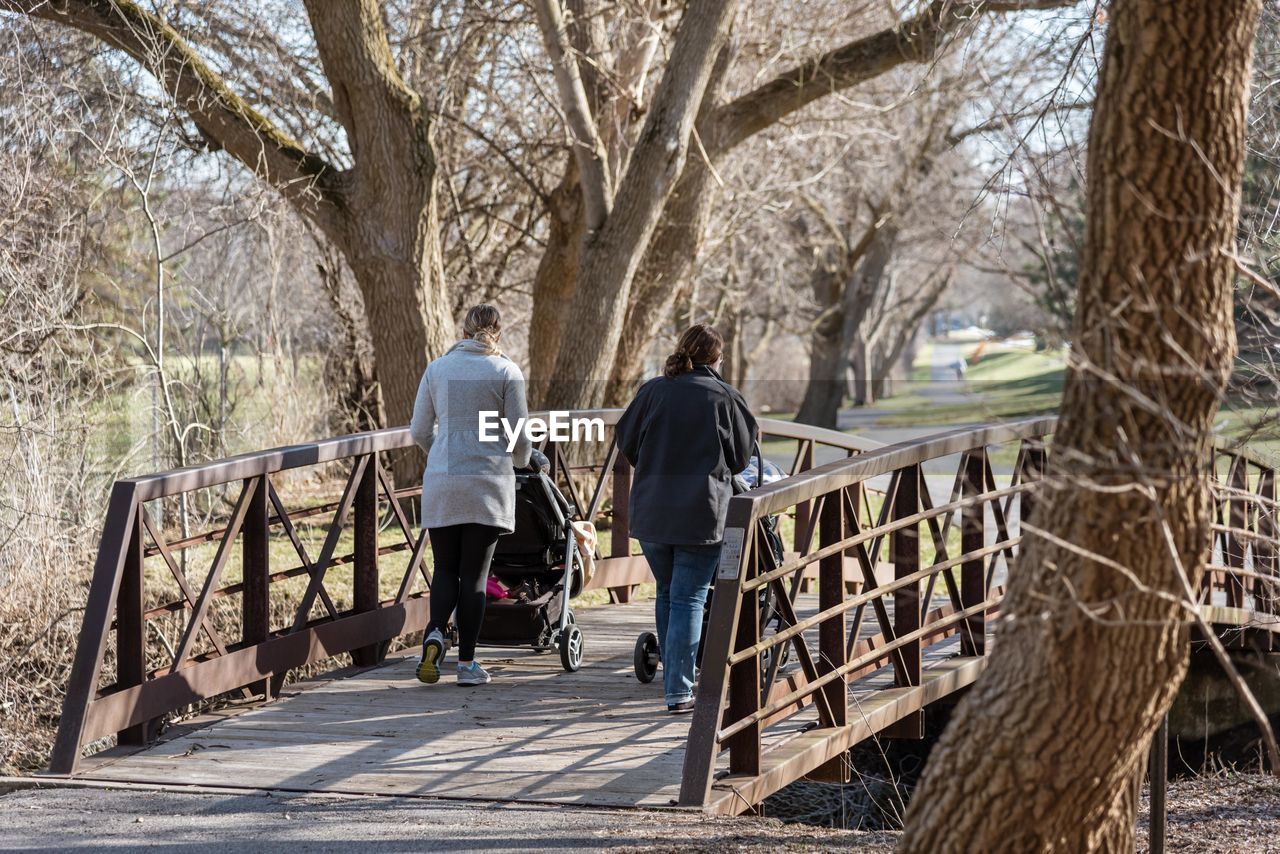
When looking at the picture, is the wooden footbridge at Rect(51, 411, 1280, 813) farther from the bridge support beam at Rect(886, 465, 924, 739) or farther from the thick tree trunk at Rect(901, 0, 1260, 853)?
the thick tree trunk at Rect(901, 0, 1260, 853)

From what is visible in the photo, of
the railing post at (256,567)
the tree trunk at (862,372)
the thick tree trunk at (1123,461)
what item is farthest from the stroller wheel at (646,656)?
the tree trunk at (862,372)

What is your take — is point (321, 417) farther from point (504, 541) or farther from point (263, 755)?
point (263, 755)

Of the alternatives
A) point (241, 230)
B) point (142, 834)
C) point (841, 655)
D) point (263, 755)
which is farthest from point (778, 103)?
point (142, 834)

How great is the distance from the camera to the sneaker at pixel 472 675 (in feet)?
25.0

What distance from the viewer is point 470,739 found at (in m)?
6.61

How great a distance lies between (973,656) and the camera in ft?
27.4

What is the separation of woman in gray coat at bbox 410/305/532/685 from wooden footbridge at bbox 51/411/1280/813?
2.02 ft

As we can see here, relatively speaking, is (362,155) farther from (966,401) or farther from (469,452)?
(966,401)

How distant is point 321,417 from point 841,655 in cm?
1099

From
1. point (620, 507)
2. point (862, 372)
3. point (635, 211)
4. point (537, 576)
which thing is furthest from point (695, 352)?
point (862, 372)

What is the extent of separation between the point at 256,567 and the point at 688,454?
219 centimetres

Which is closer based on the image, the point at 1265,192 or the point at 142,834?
the point at 142,834

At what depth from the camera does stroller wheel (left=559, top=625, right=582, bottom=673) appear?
7930mm

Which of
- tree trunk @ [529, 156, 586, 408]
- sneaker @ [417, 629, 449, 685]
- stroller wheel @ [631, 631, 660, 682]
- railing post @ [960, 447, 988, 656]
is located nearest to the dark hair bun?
stroller wheel @ [631, 631, 660, 682]
